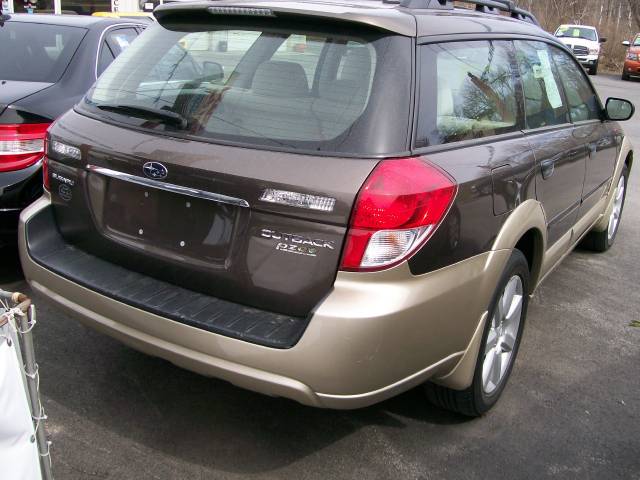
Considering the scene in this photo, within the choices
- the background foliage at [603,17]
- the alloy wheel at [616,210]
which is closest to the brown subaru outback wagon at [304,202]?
the alloy wheel at [616,210]

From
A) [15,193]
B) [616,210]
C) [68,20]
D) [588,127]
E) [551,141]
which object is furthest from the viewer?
[616,210]

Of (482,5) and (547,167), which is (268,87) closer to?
(547,167)

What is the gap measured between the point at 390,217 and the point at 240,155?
61 centimetres

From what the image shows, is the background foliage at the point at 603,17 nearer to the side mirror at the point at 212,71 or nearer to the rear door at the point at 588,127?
the rear door at the point at 588,127

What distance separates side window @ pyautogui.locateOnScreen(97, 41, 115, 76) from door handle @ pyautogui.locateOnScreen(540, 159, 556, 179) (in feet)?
10.3

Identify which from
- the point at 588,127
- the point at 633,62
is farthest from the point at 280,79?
the point at 633,62

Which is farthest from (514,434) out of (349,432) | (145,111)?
(145,111)

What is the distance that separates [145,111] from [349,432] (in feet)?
5.35

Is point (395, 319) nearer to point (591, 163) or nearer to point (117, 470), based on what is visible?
point (117, 470)

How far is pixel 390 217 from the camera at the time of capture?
2.42m

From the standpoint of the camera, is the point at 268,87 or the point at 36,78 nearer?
the point at 268,87

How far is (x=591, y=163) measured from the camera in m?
4.40

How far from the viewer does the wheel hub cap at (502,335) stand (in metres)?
3.17

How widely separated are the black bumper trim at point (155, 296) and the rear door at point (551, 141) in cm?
158
